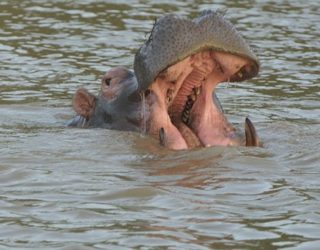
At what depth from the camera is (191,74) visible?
7676 millimetres

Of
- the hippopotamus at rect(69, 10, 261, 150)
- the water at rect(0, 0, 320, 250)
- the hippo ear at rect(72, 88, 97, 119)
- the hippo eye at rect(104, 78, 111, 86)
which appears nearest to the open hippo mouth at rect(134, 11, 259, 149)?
the hippopotamus at rect(69, 10, 261, 150)

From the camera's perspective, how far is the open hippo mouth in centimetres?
721

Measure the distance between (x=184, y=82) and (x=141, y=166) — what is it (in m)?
0.70

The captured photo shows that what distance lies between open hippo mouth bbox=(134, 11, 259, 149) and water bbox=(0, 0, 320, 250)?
187mm

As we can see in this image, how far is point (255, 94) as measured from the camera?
10852 mm

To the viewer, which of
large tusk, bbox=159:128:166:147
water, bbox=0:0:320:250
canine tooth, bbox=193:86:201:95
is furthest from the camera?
canine tooth, bbox=193:86:201:95

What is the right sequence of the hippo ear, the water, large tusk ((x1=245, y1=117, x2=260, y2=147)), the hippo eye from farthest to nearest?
the hippo ear → the hippo eye → large tusk ((x1=245, y1=117, x2=260, y2=147)) → the water

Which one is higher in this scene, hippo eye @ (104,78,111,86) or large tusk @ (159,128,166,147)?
hippo eye @ (104,78,111,86)

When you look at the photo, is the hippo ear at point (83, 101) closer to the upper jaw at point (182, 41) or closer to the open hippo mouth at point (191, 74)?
the open hippo mouth at point (191, 74)

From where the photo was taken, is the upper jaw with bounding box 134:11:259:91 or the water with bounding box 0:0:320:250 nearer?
the water with bounding box 0:0:320:250

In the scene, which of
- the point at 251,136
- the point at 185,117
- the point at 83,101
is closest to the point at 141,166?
the point at 185,117

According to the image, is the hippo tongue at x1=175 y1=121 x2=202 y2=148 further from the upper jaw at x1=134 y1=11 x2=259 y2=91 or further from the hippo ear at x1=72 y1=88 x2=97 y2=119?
the hippo ear at x1=72 y1=88 x2=97 y2=119

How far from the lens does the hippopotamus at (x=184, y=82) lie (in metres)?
7.22

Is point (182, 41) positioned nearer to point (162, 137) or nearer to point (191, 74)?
point (191, 74)
